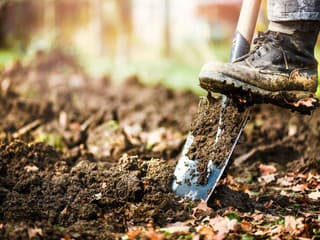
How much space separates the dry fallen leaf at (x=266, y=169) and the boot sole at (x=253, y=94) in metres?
0.90

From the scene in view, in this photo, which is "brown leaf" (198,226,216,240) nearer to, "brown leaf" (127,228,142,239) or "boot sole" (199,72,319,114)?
"brown leaf" (127,228,142,239)

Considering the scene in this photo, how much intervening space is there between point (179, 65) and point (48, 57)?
9.99ft

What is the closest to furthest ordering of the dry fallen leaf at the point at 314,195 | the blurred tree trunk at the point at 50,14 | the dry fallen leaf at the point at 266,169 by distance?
1. the dry fallen leaf at the point at 314,195
2. the dry fallen leaf at the point at 266,169
3. the blurred tree trunk at the point at 50,14

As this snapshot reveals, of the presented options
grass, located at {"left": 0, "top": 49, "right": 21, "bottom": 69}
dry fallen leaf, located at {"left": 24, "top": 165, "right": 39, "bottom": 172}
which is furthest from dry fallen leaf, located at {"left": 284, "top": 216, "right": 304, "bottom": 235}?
grass, located at {"left": 0, "top": 49, "right": 21, "bottom": 69}

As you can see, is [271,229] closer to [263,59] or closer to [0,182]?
[263,59]

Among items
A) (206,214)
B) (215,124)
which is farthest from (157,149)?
(206,214)

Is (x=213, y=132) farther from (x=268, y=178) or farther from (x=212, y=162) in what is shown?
(x=268, y=178)

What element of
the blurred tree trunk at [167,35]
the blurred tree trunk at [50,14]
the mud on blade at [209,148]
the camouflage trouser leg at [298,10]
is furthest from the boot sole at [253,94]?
the blurred tree trunk at [50,14]

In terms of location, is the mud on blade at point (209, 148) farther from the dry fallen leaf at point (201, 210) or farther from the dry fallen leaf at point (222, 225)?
the dry fallen leaf at point (222, 225)

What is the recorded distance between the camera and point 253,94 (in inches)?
114

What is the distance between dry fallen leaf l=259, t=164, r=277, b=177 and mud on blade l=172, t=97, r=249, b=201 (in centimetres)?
86

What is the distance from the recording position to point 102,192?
9.71 ft

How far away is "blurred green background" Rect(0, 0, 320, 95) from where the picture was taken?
32.9 feet

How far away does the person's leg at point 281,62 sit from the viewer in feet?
9.36
